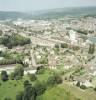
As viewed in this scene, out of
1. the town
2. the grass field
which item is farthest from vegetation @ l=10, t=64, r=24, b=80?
the grass field

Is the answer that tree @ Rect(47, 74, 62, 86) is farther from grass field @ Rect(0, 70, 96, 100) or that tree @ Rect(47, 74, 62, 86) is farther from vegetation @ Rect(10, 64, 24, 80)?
vegetation @ Rect(10, 64, 24, 80)

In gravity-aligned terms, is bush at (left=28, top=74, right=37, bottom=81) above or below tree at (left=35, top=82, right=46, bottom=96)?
below

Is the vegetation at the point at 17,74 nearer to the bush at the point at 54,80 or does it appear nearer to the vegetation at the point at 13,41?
the bush at the point at 54,80

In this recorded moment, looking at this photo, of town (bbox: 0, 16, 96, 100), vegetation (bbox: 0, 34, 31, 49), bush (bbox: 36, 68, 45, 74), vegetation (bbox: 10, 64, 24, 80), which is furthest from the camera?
vegetation (bbox: 0, 34, 31, 49)

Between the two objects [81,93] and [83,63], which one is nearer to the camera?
[81,93]

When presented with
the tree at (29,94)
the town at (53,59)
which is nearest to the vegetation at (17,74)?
the town at (53,59)

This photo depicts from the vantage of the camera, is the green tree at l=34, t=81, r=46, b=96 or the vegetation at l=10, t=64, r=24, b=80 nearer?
the green tree at l=34, t=81, r=46, b=96

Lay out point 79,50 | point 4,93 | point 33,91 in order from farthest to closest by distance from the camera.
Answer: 1. point 79,50
2. point 4,93
3. point 33,91

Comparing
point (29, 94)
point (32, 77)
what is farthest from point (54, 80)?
point (29, 94)

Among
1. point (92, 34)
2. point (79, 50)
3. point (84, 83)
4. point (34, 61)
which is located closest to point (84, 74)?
point (84, 83)

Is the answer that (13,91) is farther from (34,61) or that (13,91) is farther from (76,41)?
(76,41)

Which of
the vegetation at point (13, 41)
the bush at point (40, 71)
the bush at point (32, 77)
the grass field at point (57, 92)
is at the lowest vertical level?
the vegetation at point (13, 41)
